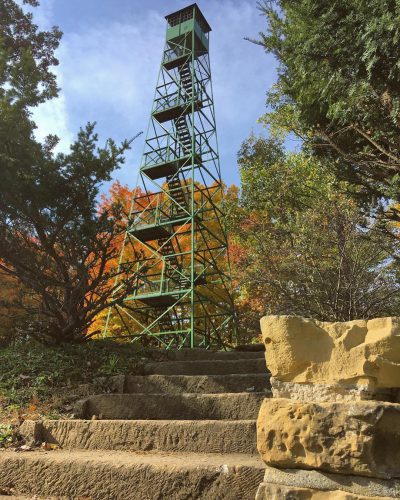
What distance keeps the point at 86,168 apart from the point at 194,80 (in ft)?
27.5

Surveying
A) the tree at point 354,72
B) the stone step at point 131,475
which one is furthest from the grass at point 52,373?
the tree at point 354,72

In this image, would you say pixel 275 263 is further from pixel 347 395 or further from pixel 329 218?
pixel 347 395

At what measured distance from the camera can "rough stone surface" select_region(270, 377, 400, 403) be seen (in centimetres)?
160

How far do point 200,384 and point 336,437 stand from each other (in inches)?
105

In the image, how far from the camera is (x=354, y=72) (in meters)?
4.01

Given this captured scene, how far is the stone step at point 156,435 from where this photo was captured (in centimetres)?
269

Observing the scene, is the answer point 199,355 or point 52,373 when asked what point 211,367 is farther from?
point 52,373

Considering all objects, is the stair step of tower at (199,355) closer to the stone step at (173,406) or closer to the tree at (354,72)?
the stone step at (173,406)

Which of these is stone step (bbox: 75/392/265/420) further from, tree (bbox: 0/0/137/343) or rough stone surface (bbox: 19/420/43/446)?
tree (bbox: 0/0/137/343)

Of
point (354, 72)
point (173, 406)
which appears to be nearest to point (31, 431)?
point (173, 406)

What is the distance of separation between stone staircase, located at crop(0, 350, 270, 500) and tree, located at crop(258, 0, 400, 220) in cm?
259

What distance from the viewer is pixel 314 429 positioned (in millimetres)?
1570

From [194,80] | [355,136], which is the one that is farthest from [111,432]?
[194,80]

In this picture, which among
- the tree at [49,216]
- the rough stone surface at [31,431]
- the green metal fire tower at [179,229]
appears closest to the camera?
the rough stone surface at [31,431]
